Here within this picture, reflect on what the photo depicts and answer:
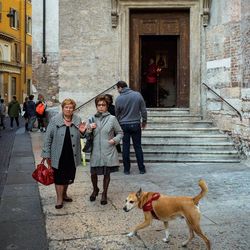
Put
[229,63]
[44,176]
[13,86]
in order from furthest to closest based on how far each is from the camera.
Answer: [13,86]
[229,63]
[44,176]

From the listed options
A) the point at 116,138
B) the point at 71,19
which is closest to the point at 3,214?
the point at 116,138

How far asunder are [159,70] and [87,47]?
3.78 metres

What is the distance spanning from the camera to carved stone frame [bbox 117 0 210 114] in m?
12.6

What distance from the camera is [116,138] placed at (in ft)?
22.1

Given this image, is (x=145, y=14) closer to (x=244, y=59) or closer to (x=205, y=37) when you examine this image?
(x=205, y=37)

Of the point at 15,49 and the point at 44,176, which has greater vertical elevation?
the point at 15,49

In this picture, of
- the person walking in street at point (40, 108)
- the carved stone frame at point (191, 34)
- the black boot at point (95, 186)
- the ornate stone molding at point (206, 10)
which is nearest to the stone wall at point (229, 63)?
the ornate stone molding at point (206, 10)

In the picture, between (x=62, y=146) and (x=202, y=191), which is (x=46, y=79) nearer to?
(x=62, y=146)

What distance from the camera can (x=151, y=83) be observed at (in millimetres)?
15258

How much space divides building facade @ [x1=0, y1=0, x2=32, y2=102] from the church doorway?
2823 centimetres

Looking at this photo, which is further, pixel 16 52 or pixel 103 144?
pixel 16 52

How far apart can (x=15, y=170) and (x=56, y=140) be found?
3.83 meters

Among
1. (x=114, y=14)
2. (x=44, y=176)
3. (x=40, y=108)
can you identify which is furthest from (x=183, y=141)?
(x=40, y=108)

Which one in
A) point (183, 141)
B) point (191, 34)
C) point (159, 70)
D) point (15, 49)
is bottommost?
point (183, 141)
